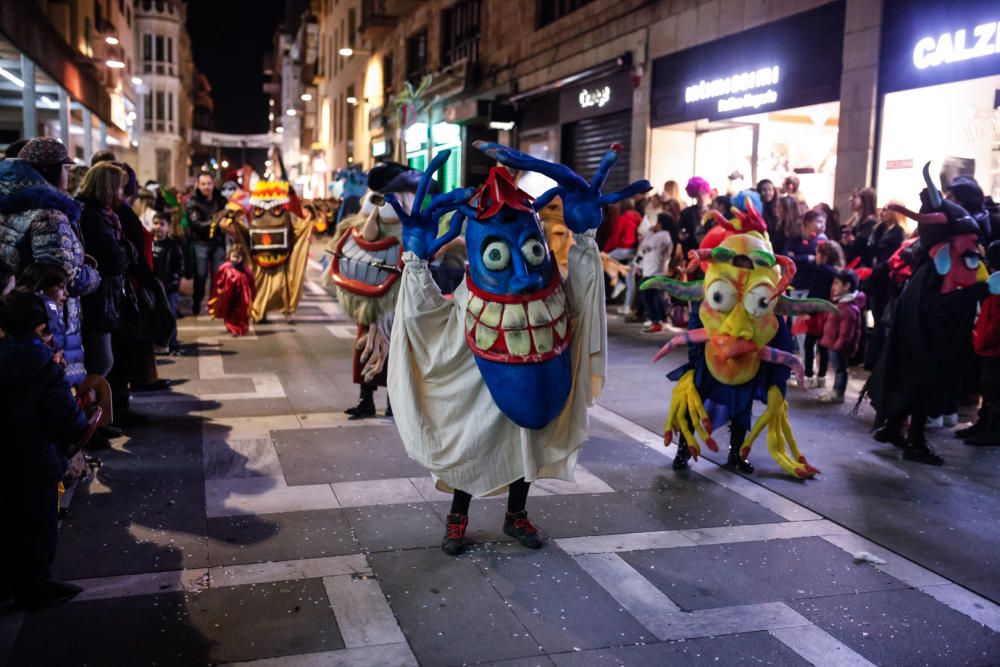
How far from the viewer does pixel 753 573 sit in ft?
14.6

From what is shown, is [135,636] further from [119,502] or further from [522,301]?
[522,301]

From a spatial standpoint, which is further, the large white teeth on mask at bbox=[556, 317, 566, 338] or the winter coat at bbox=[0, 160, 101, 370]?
the winter coat at bbox=[0, 160, 101, 370]

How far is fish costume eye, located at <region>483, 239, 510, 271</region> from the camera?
435 centimetres

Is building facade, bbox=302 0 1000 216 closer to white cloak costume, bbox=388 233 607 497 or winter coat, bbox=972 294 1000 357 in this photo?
winter coat, bbox=972 294 1000 357

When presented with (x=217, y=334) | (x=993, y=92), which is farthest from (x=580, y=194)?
(x=217, y=334)

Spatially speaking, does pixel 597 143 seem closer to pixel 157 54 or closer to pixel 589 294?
pixel 589 294

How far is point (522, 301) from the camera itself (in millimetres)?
4391

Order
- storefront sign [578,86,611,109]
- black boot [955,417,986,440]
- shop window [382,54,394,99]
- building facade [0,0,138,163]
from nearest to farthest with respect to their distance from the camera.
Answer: black boot [955,417,986,440], building facade [0,0,138,163], storefront sign [578,86,611,109], shop window [382,54,394,99]

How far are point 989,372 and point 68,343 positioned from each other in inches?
262

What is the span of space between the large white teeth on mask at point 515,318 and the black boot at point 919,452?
3.67 meters

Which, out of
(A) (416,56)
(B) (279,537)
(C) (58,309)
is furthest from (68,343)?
(A) (416,56)

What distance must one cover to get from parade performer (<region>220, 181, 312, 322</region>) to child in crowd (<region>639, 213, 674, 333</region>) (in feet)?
15.6

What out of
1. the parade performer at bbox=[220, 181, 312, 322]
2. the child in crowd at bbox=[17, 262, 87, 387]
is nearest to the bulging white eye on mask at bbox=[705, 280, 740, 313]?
the child in crowd at bbox=[17, 262, 87, 387]

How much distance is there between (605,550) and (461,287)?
1544mm
